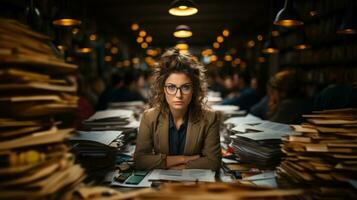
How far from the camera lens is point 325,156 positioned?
5.56 feet

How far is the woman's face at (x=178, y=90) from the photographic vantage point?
2.44m

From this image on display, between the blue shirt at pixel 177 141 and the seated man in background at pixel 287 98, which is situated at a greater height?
the seated man in background at pixel 287 98

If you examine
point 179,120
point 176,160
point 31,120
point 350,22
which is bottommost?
point 176,160

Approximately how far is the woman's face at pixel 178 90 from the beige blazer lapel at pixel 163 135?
202mm

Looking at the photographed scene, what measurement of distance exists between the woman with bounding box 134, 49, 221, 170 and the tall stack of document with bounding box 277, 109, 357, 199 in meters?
0.71

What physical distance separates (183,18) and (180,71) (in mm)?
9340

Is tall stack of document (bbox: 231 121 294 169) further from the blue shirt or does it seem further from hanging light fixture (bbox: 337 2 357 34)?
hanging light fixture (bbox: 337 2 357 34)

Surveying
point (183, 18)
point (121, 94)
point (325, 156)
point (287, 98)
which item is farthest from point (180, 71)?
point (183, 18)

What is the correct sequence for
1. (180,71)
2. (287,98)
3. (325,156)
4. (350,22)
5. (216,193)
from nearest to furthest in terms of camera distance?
(216,193), (325,156), (180,71), (350,22), (287,98)

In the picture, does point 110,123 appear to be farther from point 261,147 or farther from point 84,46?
point 84,46

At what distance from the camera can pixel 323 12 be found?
6559mm

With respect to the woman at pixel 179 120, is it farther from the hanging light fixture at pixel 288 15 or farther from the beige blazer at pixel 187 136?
the hanging light fixture at pixel 288 15

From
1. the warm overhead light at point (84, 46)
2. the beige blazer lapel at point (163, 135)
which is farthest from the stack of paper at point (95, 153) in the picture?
the warm overhead light at point (84, 46)

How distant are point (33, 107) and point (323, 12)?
632 cm
